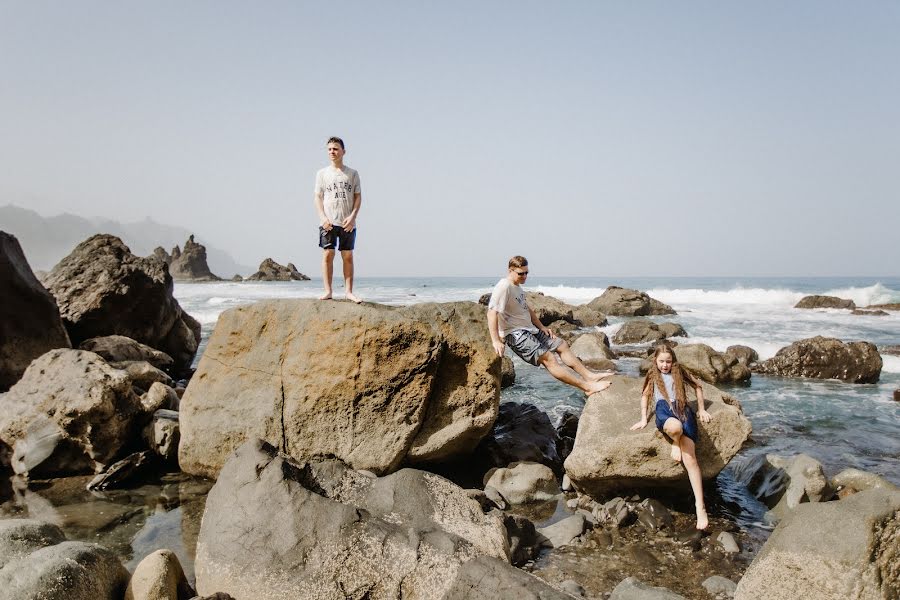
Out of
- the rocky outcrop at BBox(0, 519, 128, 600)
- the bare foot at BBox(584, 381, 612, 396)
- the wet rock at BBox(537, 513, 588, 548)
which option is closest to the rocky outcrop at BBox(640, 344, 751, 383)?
the bare foot at BBox(584, 381, 612, 396)

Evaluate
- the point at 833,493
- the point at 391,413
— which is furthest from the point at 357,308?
the point at 833,493

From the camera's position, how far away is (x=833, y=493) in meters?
6.88

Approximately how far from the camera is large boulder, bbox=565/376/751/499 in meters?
6.39

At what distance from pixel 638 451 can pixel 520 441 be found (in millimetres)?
2233

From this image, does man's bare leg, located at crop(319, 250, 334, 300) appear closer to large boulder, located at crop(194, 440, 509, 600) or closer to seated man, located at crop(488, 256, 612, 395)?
seated man, located at crop(488, 256, 612, 395)

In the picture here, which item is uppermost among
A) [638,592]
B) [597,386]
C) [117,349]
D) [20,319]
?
[20,319]

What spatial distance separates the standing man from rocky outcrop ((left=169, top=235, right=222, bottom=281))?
76167mm

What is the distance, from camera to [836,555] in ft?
13.6

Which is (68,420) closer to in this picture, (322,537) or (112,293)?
(322,537)

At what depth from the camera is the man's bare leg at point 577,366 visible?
743 centimetres

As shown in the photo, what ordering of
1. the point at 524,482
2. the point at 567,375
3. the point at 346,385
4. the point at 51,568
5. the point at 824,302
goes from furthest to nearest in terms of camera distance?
the point at 824,302 → the point at 567,375 → the point at 524,482 → the point at 346,385 → the point at 51,568

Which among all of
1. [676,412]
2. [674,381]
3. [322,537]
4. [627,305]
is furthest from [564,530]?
[627,305]

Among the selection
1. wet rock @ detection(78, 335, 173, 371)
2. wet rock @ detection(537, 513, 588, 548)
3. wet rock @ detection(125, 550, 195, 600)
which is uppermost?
wet rock @ detection(78, 335, 173, 371)

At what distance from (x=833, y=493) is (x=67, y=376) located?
1020cm
